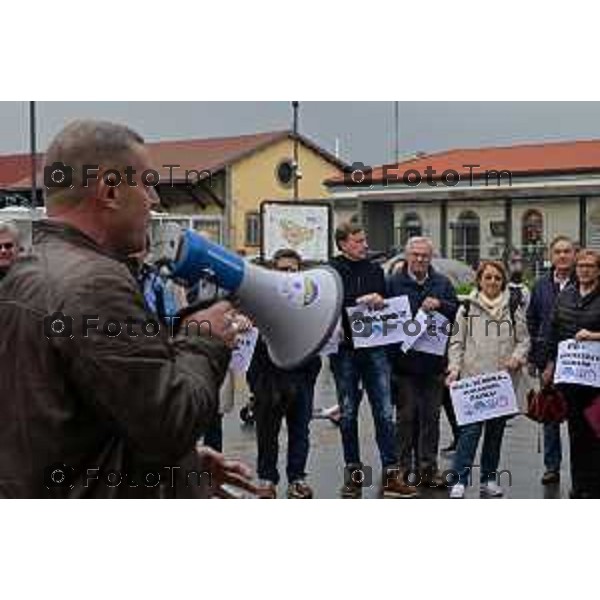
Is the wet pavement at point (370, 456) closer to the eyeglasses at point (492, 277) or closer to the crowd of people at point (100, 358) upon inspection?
the eyeglasses at point (492, 277)

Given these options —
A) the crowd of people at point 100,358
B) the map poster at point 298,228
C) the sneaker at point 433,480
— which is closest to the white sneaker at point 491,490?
the sneaker at point 433,480

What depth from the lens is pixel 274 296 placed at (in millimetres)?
2850

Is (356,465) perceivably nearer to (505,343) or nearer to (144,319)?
(505,343)

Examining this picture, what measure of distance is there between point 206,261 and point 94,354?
1.93ft

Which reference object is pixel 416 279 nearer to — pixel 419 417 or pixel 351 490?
pixel 419 417

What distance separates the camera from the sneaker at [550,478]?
7422 mm

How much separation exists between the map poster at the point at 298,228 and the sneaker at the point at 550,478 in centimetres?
368

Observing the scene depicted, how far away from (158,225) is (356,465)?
490cm

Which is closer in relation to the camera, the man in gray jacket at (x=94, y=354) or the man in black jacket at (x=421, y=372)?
the man in gray jacket at (x=94, y=354)

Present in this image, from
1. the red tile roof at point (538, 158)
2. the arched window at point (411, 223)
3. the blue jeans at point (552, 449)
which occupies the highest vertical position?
the red tile roof at point (538, 158)

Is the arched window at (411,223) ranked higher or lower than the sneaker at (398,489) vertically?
higher

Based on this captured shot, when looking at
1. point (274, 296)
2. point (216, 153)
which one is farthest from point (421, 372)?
point (216, 153)

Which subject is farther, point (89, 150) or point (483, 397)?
point (483, 397)

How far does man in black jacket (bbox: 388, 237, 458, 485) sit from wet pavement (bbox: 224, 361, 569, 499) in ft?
0.93
